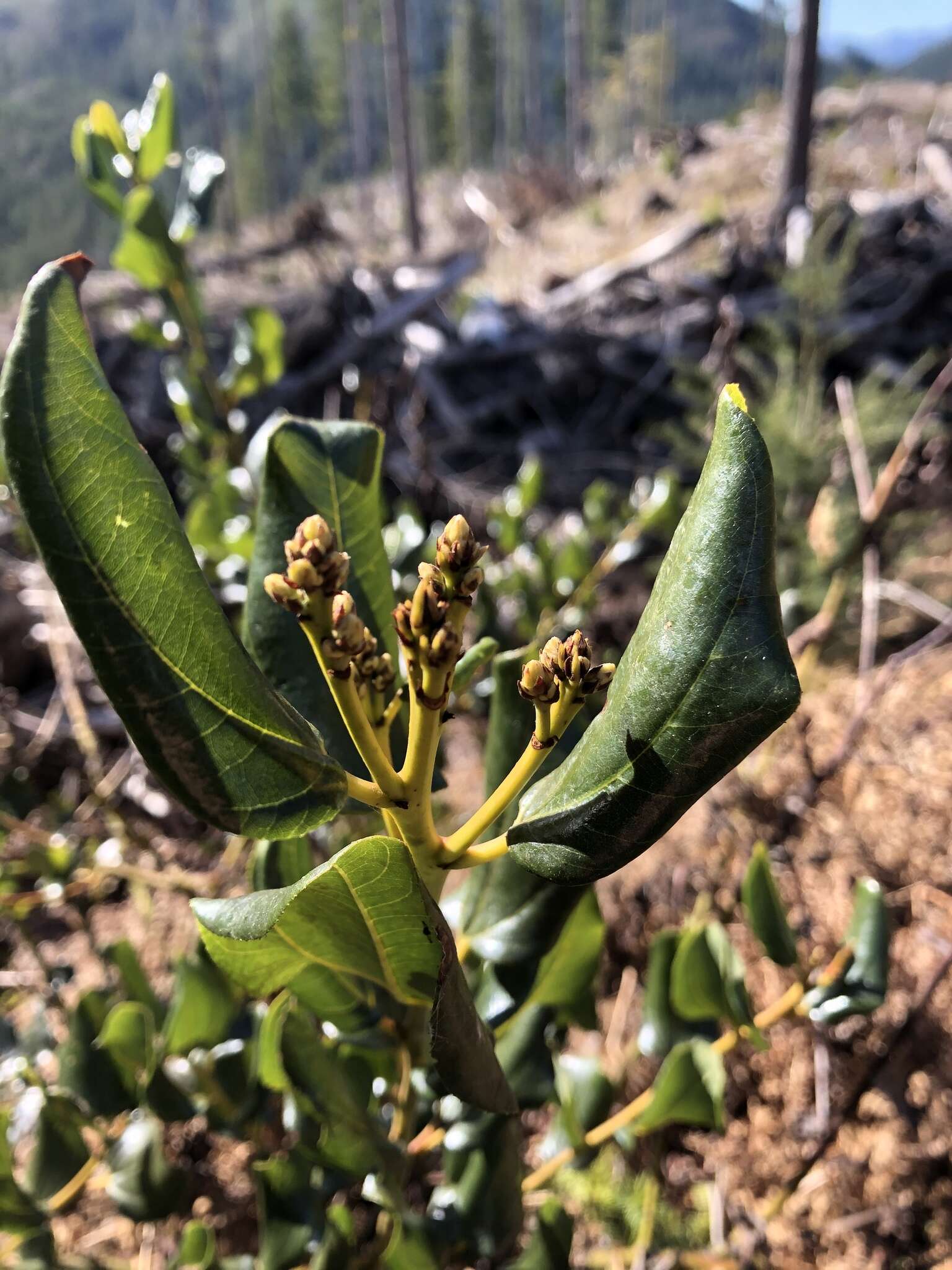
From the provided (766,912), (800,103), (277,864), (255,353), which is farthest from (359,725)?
(800,103)

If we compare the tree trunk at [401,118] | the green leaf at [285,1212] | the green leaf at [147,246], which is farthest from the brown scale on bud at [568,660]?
the tree trunk at [401,118]

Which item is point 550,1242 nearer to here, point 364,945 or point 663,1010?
point 663,1010

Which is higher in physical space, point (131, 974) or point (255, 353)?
point (255, 353)

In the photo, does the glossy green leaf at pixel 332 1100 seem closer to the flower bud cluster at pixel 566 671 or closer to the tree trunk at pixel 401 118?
the flower bud cluster at pixel 566 671

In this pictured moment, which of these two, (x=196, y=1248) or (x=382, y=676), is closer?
(x=382, y=676)

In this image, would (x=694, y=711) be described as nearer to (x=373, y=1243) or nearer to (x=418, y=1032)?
(x=418, y=1032)

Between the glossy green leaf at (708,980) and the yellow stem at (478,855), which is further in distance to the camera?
the glossy green leaf at (708,980)

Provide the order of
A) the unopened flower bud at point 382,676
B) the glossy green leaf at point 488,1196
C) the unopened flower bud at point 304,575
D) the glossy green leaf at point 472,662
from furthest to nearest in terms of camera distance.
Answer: the glossy green leaf at point 488,1196
the glossy green leaf at point 472,662
the unopened flower bud at point 382,676
the unopened flower bud at point 304,575
